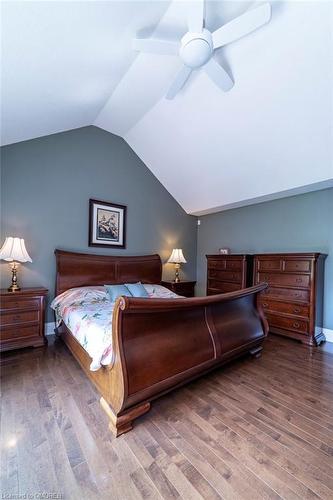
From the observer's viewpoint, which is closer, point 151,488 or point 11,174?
point 151,488

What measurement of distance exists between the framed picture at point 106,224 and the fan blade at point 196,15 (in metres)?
2.60

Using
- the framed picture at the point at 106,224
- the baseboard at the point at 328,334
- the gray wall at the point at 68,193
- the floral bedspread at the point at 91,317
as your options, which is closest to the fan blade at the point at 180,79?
the gray wall at the point at 68,193

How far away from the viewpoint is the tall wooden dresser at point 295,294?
3084mm

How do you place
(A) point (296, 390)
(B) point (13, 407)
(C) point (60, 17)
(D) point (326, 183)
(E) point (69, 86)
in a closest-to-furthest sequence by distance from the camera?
(C) point (60, 17) → (B) point (13, 407) → (A) point (296, 390) → (E) point (69, 86) → (D) point (326, 183)

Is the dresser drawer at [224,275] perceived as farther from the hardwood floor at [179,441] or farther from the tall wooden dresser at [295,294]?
the hardwood floor at [179,441]

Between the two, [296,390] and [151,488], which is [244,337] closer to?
[296,390]

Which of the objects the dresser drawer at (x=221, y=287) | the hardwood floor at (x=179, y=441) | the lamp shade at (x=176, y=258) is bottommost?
the hardwood floor at (x=179, y=441)

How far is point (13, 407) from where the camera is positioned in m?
1.70

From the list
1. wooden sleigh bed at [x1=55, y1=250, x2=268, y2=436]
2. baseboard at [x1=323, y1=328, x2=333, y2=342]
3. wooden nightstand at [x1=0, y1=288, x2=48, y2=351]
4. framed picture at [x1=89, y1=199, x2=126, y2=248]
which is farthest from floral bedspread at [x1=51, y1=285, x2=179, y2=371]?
baseboard at [x1=323, y1=328, x2=333, y2=342]

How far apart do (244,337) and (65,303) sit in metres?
2.19

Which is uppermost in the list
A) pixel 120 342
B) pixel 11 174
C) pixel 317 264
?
pixel 11 174

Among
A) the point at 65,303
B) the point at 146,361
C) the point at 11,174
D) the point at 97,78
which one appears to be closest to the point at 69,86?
the point at 97,78

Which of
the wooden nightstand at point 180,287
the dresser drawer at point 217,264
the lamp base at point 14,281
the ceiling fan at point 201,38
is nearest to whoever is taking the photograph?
the ceiling fan at point 201,38

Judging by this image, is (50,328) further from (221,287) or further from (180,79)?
(180,79)
